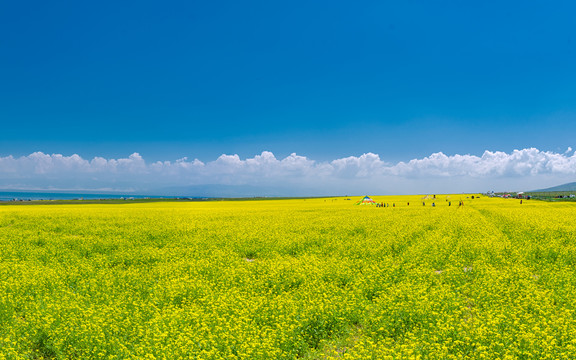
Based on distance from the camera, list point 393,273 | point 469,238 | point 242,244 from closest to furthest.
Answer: point 393,273, point 242,244, point 469,238

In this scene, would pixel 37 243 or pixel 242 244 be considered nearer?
pixel 242 244

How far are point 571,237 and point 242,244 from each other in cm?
2030

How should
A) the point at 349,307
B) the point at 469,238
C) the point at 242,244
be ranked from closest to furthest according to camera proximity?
the point at 349,307, the point at 242,244, the point at 469,238

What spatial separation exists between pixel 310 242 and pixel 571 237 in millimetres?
16221

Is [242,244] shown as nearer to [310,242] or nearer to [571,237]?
A: [310,242]

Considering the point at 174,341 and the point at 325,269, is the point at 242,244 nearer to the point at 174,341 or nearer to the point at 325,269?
the point at 325,269

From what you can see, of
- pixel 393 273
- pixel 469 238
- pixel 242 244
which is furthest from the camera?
pixel 469 238

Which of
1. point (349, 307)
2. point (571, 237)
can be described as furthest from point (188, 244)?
point (571, 237)

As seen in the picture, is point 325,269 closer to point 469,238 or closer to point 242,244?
point 242,244

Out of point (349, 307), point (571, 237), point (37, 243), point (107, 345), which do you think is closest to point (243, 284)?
point (349, 307)

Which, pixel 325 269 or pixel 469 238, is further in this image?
pixel 469 238

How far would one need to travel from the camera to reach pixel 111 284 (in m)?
10.9

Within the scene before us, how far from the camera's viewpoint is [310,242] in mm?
19922

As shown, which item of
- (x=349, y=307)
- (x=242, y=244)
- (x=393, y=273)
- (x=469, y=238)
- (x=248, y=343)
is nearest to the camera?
(x=248, y=343)
